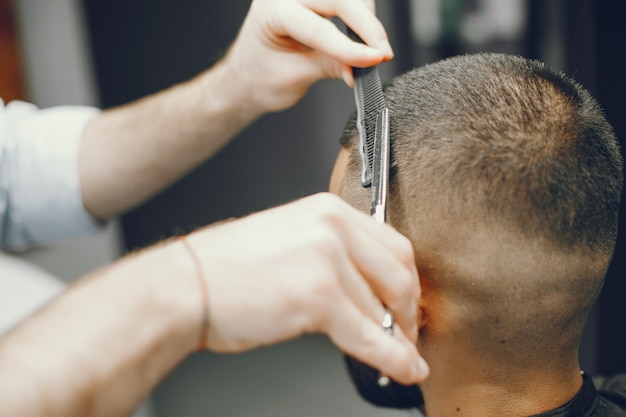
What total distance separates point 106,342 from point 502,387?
733mm

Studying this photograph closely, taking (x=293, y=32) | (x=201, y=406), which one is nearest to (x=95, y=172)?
(x=293, y=32)

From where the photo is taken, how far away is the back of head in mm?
965

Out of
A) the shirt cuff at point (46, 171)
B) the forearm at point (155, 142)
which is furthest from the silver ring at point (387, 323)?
the shirt cuff at point (46, 171)

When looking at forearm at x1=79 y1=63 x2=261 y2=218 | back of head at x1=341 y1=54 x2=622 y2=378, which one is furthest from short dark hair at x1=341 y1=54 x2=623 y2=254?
forearm at x1=79 y1=63 x2=261 y2=218

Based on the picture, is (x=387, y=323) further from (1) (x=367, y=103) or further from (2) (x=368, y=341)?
(1) (x=367, y=103)

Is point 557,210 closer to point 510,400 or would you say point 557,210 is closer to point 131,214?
point 510,400

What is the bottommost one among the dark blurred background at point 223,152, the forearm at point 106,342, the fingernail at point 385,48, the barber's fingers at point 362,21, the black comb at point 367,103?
the dark blurred background at point 223,152

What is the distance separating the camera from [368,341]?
0.72 metres

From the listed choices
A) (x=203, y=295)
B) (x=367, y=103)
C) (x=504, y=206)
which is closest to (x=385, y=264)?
(x=203, y=295)

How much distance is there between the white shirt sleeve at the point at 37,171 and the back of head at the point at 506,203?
0.95 meters

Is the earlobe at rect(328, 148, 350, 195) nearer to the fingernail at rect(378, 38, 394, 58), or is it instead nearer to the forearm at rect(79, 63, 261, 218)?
the fingernail at rect(378, 38, 394, 58)

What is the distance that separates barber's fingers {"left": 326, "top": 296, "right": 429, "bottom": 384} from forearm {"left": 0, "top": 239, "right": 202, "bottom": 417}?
17cm

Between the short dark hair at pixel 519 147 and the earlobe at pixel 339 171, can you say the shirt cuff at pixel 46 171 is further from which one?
the short dark hair at pixel 519 147

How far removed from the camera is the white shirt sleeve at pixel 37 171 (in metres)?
1.58
